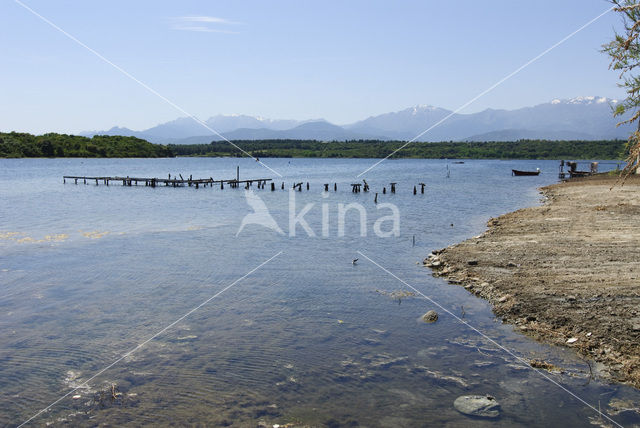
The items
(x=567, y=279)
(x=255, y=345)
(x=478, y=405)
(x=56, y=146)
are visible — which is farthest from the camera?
(x=56, y=146)

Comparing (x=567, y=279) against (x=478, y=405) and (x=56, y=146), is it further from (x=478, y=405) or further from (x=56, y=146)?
(x=56, y=146)

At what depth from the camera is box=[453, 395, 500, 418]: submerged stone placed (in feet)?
28.4

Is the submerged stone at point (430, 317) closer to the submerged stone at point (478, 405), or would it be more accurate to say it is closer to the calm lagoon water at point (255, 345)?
the calm lagoon water at point (255, 345)

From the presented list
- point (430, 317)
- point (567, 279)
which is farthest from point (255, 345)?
point (567, 279)

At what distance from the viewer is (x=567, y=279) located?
14859 mm

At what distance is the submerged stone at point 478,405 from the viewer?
866 cm

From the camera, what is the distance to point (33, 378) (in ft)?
33.5

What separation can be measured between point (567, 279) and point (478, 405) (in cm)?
794

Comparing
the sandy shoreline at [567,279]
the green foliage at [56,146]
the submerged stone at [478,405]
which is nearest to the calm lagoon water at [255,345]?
the submerged stone at [478,405]

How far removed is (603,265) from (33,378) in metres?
17.4

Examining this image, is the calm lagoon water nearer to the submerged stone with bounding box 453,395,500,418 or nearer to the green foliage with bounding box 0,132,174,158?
the submerged stone with bounding box 453,395,500,418

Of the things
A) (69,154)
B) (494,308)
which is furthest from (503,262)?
(69,154)

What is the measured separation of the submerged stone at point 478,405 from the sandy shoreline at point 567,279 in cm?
288

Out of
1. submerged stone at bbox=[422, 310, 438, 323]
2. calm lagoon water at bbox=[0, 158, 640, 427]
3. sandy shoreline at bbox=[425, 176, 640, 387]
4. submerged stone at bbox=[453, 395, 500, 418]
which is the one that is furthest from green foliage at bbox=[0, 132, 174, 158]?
submerged stone at bbox=[453, 395, 500, 418]
